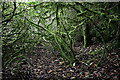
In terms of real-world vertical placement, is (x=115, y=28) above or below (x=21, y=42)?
above

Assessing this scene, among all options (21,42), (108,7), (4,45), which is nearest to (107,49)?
(108,7)

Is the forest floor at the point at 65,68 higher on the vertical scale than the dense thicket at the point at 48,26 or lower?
lower

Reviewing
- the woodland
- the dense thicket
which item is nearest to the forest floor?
the woodland

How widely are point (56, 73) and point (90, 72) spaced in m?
0.98

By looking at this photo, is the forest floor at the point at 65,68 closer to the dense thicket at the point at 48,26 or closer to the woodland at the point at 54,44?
the woodland at the point at 54,44

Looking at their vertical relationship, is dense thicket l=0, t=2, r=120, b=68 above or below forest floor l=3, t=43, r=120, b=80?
above

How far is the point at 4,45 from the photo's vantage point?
323 cm

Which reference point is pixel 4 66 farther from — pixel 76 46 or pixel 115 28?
pixel 115 28

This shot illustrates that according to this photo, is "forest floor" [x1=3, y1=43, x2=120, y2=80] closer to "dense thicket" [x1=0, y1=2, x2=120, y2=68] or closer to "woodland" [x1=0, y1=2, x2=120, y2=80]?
"woodland" [x1=0, y1=2, x2=120, y2=80]

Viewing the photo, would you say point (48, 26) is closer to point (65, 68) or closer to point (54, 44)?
point (54, 44)

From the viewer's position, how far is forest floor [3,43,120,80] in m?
3.23

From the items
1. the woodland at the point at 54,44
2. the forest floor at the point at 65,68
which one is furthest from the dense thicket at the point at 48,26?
the forest floor at the point at 65,68

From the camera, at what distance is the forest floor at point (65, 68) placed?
127 inches

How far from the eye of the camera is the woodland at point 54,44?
3223 millimetres
